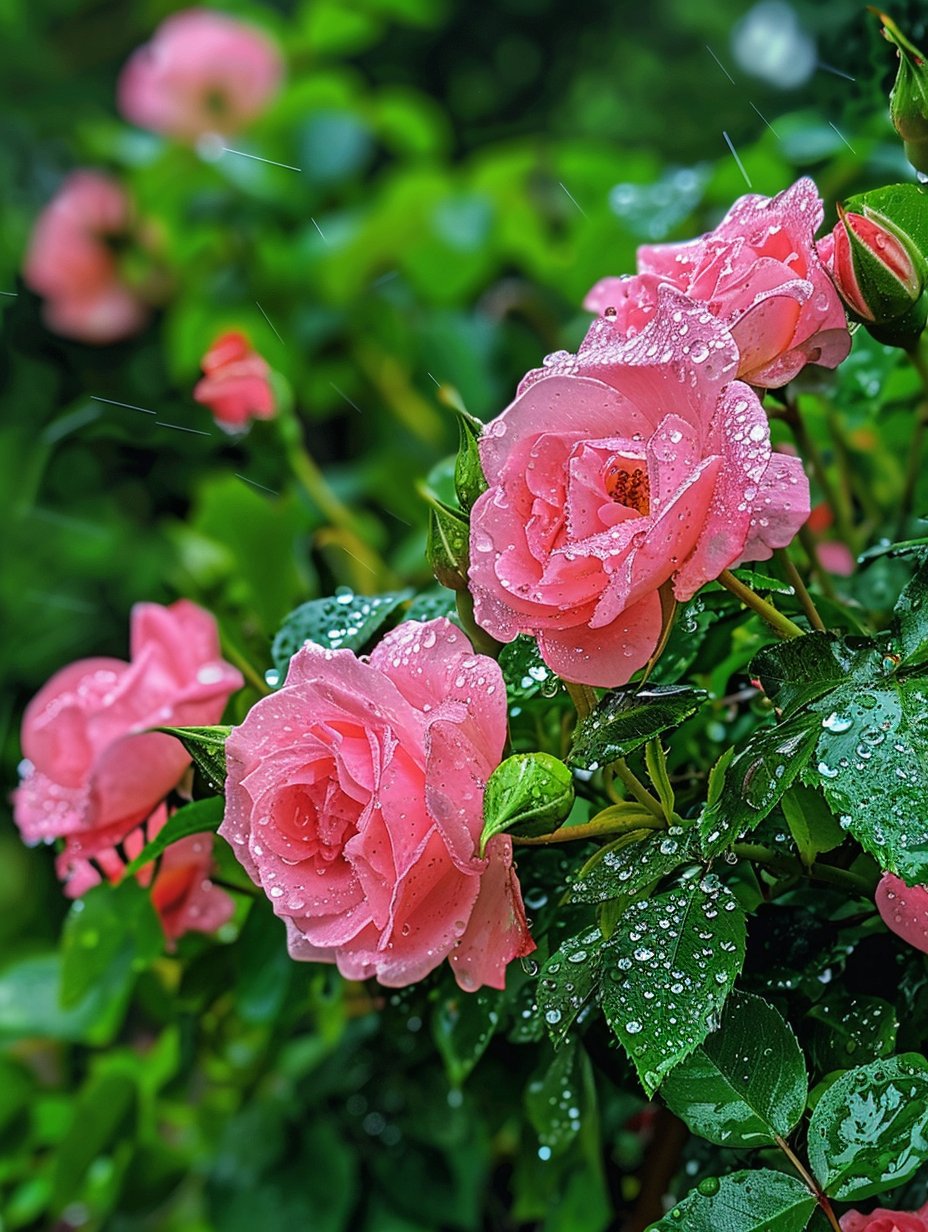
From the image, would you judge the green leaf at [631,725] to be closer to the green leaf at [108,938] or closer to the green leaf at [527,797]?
the green leaf at [527,797]

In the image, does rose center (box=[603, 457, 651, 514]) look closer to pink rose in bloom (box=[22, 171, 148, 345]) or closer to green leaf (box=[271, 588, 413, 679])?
green leaf (box=[271, 588, 413, 679])

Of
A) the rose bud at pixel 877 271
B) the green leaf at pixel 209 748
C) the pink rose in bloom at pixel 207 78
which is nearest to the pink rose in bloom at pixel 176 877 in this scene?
the green leaf at pixel 209 748

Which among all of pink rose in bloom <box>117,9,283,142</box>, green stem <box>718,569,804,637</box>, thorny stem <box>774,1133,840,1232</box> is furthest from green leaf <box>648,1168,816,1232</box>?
pink rose in bloom <box>117,9,283,142</box>

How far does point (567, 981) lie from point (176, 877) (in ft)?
0.60

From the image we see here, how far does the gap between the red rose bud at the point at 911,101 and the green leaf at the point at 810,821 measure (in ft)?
0.49

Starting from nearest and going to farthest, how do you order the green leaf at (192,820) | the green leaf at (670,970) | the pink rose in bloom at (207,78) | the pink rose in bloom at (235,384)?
the green leaf at (670,970)
the green leaf at (192,820)
the pink rose in bloom at (235,384)
the pink rose in bloom at (207,78)

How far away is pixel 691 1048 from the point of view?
201 mm

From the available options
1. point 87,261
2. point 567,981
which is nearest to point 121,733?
Answer: point 567,981

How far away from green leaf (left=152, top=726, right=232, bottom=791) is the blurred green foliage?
8cm

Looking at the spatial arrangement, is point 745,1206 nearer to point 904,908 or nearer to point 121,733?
point 904,908

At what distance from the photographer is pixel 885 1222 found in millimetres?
243

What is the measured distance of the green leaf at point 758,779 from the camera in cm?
21

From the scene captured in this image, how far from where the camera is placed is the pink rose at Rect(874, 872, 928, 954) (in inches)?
9.2

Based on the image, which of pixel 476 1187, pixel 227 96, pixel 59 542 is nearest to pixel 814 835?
pixel 476 1187
